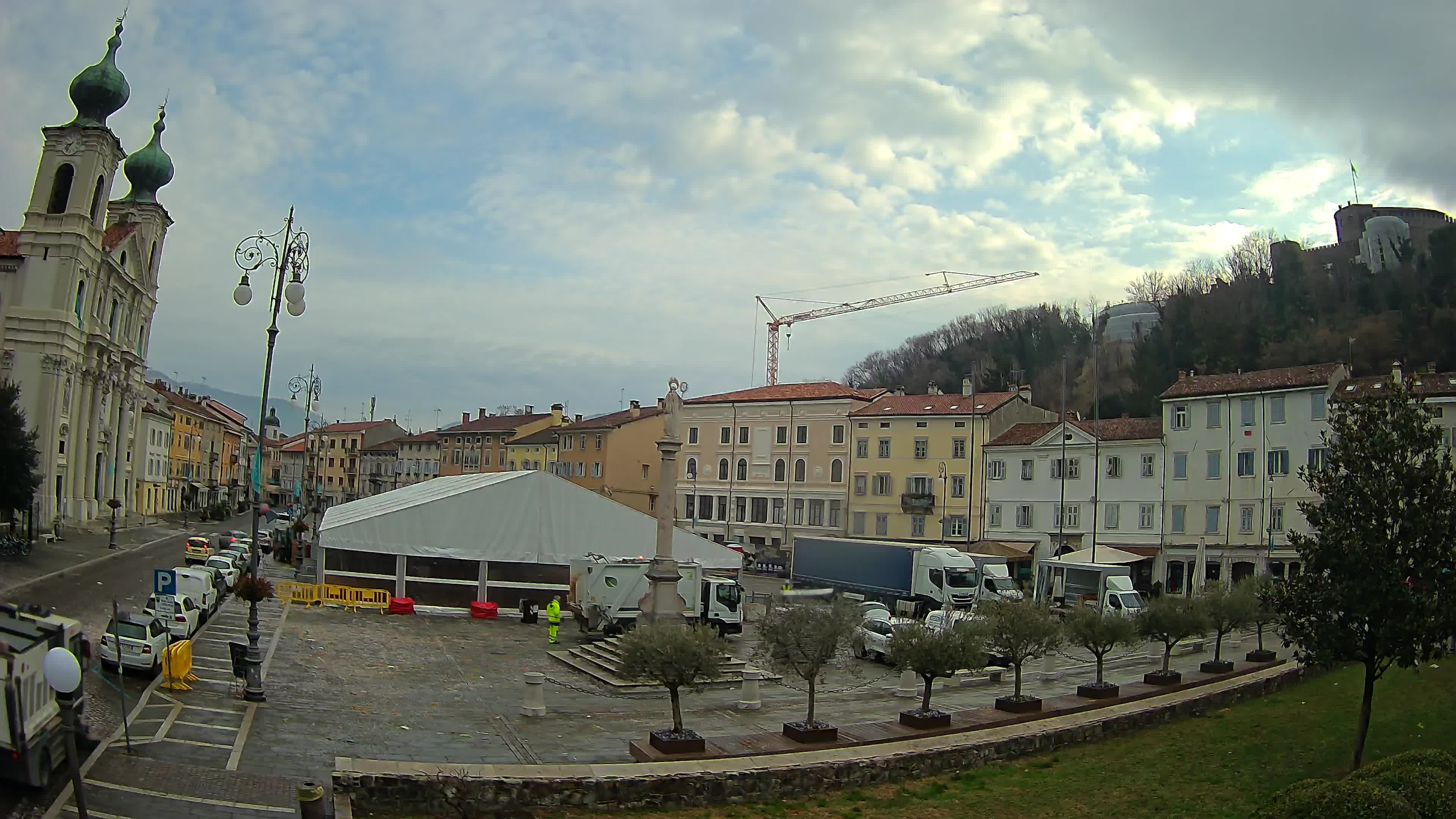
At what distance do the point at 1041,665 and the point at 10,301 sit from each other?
64915 mm

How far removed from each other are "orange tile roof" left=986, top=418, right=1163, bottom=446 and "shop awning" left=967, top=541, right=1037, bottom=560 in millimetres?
5941

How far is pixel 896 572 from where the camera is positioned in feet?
140

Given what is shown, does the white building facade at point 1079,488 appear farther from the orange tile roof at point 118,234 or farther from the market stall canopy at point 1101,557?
the orange tile roof at point 118,234

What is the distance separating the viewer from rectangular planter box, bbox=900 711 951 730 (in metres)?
18.8

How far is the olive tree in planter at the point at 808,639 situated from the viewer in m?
18.1

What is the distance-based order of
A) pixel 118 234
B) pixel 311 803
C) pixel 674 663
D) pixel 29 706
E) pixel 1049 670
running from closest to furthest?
pixel 311 803 → pixel 29 706 → pixel 674 663 → pixel 1049 670 → pixel 118 234

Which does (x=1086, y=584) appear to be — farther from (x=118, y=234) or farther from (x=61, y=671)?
(x=118, y=234)

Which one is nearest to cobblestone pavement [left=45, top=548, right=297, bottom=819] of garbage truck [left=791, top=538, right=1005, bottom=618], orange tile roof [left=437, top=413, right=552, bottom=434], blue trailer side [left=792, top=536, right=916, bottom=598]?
garbage truck [left=791, top=538, right=1005, bottom=618]

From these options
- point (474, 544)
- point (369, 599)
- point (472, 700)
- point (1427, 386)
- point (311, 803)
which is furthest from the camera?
point (1427, 386)

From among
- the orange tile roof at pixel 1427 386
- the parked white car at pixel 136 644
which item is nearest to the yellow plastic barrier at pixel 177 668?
the parked white car at pixel 136 644

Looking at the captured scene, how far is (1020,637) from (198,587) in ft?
77.4

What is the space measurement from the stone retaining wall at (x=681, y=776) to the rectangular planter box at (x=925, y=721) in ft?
1.76

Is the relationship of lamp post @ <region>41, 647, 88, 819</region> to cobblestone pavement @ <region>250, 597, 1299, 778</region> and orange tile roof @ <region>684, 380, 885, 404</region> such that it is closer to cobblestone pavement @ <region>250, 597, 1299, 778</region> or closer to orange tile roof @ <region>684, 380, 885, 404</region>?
cobblestone pavement @ <region>250, 597, 1299, 778</region>

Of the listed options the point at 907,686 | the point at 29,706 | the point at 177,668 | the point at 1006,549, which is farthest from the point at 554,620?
the point at 1006,549
